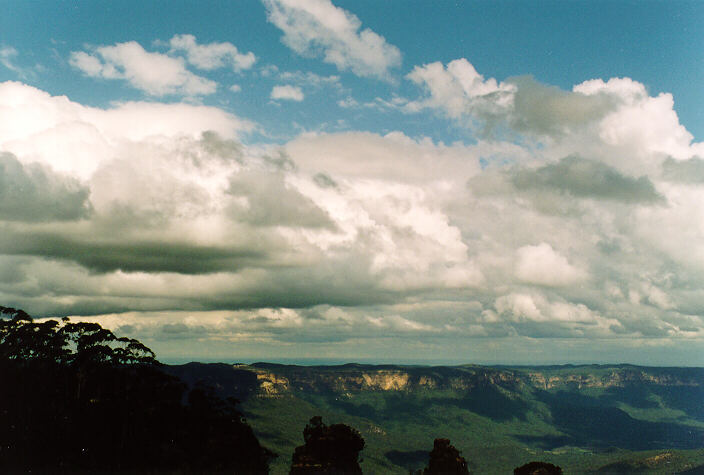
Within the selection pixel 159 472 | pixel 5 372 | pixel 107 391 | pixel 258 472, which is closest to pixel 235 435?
pixel 258 472

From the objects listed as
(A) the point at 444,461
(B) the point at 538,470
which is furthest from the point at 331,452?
(B) the point at 538,470

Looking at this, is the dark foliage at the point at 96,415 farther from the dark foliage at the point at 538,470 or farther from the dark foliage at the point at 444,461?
the dark foliage at the point at 538,470

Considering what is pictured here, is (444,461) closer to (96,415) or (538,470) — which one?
(538,470)

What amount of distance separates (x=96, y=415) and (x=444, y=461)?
45.1m

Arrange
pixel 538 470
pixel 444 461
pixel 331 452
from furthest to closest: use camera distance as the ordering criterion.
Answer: pixel 444 461 → pixel 331 452 → pixel 538 470

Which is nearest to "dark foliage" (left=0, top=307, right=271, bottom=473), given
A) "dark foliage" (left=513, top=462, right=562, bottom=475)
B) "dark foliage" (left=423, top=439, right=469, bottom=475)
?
"dark foliage" (left=423, top=439, right=469, bottom=475)

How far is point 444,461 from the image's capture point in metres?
77.7

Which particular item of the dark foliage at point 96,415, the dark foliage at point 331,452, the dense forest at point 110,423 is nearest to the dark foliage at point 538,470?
the dense forest at point 110,423

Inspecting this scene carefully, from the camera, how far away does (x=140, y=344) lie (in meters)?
77.8

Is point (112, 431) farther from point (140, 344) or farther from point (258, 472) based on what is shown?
point (258, 472)

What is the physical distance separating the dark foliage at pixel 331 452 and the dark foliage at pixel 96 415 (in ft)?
28.0

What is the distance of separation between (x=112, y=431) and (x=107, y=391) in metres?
5.06

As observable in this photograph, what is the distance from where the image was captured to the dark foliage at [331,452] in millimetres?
72250

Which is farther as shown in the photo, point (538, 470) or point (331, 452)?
point (331, 452)
